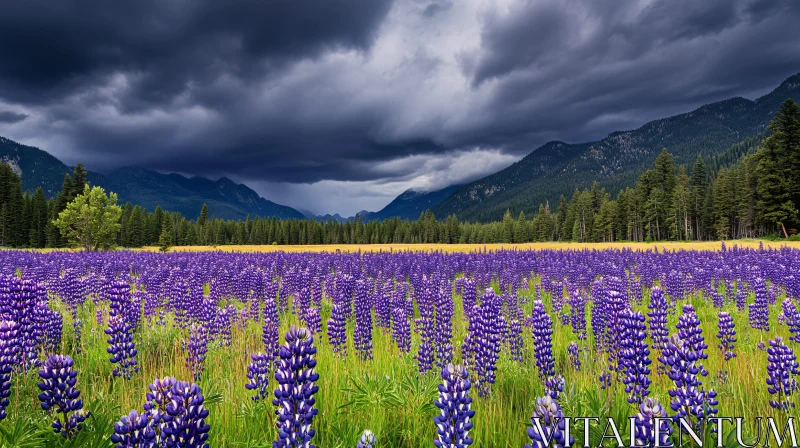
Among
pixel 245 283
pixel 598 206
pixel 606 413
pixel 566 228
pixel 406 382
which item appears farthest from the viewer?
pixel 566 228

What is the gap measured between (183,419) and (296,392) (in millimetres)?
658

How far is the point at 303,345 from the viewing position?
8.07 ft

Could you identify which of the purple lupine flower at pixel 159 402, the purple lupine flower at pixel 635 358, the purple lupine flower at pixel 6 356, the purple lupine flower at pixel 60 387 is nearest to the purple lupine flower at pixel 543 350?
the purple lupine flower at pixel 635 358

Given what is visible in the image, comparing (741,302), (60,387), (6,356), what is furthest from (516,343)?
(741,302)

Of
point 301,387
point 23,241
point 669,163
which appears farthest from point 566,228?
point 23,241

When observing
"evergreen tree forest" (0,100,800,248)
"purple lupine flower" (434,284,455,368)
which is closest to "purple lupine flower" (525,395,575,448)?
"purple lupine flower" (434,284,455,368)

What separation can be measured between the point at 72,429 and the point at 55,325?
5.74 metres

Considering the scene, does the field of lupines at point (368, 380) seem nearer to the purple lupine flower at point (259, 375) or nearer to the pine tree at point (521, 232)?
the purple lupine flower at point (259, 375)

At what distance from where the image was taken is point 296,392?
246 centimetres

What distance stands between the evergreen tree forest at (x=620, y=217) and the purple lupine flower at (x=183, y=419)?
224 feet

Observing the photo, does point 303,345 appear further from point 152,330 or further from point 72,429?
point 152,330

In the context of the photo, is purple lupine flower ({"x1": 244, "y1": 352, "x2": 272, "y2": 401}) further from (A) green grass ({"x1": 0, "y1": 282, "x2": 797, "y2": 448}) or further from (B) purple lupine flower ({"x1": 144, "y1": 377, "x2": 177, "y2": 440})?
(B) purple lupine flower ({"x1": 144, "y1": 377, "x2": 177, "y2": 440})

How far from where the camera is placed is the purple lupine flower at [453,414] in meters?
2.47

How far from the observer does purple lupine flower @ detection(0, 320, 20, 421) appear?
3.33 meters
